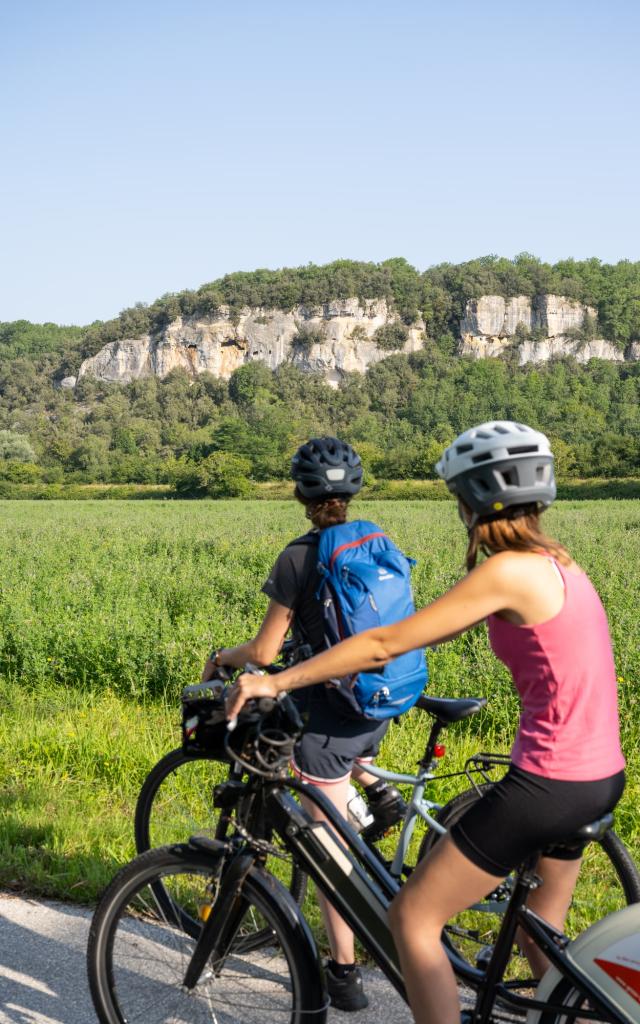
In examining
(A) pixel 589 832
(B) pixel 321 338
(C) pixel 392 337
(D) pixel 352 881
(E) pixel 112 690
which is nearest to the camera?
(A) pixel 589 832

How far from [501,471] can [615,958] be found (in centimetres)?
112

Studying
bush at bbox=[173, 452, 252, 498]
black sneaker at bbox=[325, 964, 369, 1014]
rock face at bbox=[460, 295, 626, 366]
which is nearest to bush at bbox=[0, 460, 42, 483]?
bush at bbox=[173, 452, 252, 498]

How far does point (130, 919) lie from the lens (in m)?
2.63

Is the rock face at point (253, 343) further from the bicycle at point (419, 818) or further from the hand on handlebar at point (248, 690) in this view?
the hand on handlebar at point (248, 690)

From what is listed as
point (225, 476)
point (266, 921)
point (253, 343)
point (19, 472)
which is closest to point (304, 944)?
point (266, 921)

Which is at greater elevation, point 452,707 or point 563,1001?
point 452,707

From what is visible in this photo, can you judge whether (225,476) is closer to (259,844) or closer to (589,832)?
(259,844)

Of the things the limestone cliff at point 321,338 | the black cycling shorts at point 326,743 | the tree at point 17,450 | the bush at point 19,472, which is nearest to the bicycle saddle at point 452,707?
the black cycling shorts at point 326,743

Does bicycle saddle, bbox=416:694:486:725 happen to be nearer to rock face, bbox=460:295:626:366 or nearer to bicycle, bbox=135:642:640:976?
bicycle, bbox=135:642:640:976

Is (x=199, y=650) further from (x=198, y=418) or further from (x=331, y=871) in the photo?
(x=198, y=418)

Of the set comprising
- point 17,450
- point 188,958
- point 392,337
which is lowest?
point 17,450

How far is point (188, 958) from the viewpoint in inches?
107

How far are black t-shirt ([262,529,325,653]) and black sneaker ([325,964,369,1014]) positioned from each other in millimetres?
1081

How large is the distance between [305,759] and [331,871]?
0.59 m
